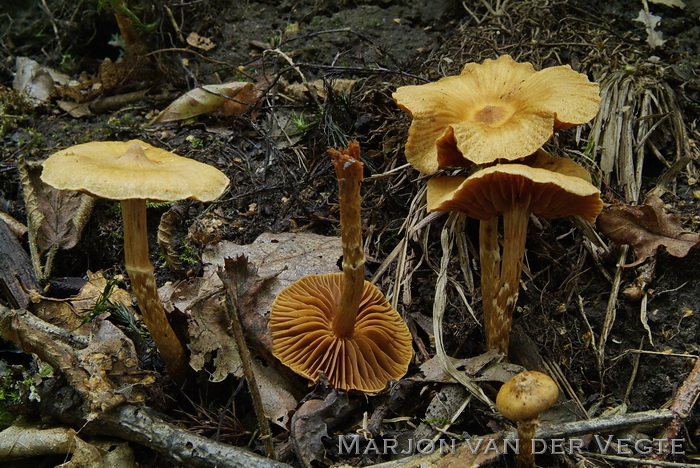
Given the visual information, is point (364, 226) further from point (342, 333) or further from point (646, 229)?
point (646, 229)

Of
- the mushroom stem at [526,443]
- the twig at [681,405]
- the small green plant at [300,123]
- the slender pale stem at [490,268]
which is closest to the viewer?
the mushroom stem at [526,443]

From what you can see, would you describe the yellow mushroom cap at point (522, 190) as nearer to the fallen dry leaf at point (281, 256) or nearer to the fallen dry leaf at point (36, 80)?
the fallen dry leaf at point (281, 256)

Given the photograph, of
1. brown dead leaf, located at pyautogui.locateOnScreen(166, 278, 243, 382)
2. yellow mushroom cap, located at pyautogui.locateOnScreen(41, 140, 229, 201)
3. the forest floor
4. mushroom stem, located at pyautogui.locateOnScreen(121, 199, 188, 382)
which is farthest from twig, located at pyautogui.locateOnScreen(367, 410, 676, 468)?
yellow mushroom cap, located at pyautogui.locateOnScreen(41, 140, 229, 201)

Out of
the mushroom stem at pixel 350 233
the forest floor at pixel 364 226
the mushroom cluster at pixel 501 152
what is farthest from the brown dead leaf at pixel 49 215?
the mushroom cluster at pixel 501 152

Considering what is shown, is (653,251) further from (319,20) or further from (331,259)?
(319,20)

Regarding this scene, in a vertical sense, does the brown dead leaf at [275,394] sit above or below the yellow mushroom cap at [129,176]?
below

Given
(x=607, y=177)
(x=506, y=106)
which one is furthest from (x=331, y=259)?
(x=607, y=177)

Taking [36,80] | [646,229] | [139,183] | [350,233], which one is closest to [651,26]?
[646,229]

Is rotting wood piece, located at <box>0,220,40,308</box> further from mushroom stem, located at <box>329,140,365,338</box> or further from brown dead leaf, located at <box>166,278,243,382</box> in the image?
mushroom stem, located at <box>329,140,365,338</box>

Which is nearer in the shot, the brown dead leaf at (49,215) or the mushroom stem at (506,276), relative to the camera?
the mushroom stem at (506,276)
